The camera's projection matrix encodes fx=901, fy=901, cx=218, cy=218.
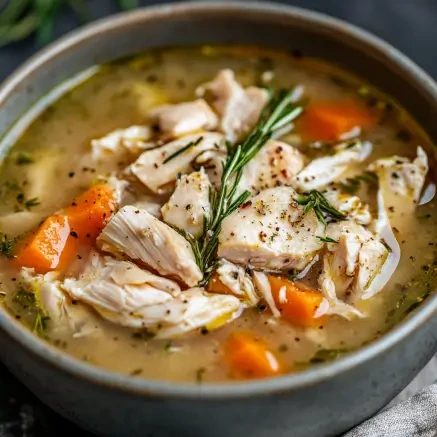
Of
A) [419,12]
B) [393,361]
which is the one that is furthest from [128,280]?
[419,12]

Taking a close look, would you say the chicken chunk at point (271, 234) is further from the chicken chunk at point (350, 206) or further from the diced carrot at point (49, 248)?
the diced carrot at point (49, 248)

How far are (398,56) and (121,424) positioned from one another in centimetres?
158

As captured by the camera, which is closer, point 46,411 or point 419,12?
point 46,411

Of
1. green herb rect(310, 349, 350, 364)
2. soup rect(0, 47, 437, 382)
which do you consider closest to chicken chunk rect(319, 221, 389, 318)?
soup rect(0, 47, 437, 382)

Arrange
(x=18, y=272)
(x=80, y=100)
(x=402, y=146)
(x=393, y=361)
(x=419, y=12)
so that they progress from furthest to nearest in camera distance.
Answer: (x=419, y=12) → (x=80, y=100) → (x=402, y=146) → (x=18, y=272) → (x=393, y=361)

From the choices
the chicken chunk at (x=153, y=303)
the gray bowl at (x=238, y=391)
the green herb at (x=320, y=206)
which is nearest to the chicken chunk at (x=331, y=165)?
the green herb at (x=320, y=206)

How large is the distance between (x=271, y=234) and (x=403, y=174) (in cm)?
55

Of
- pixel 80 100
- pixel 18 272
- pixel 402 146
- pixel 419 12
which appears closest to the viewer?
pixel 18 272

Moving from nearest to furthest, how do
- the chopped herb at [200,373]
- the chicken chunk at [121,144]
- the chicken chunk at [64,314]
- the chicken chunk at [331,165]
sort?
the chopped herb at [200,373] → the chicken chunk at [64,314] → the chicken chunk at [331,165] → the chicken chunk at [121,144]

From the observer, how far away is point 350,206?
2.72 metres

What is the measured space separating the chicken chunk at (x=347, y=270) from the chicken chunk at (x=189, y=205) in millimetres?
376

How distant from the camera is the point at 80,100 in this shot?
3209 millimetres

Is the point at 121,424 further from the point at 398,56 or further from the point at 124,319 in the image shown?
the point at 398,56

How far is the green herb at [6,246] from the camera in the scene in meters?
2.67
